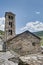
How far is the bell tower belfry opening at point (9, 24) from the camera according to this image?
117 feet

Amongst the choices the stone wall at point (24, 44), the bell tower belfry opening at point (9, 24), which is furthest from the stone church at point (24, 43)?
the bell tower belfry opening at point (9, 24)

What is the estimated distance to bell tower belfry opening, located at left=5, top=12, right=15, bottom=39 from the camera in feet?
117

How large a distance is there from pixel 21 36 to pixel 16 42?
147cm

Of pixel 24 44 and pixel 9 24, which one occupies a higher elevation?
pixel 9 24

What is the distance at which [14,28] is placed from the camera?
37.0 metres

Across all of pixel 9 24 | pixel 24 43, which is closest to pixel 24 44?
pixel 24 43

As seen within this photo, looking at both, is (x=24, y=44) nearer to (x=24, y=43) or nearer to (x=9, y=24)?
(x=24, y=43)

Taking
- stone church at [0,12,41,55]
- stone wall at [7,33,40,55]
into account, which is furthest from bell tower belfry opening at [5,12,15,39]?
stone wall at [7,33,40,55]

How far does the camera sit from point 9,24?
3666 cm

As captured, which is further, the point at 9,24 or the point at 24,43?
the point at 9,24

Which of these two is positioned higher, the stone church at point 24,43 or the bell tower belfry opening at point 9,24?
the bell tower belfry opening at point 9,24

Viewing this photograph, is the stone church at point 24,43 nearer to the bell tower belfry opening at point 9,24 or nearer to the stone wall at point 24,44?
the stone wall at point 24,44

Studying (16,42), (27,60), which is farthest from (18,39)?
(27,60)

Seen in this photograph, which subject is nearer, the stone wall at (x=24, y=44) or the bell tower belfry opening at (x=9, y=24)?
the stone wall at (x=24, y=44)
